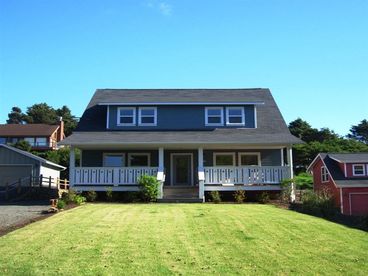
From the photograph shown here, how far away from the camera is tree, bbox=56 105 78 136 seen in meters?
84.2

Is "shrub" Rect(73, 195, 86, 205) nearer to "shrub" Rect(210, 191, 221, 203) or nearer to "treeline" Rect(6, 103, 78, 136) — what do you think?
"shrub" Rect(210, 191, 221, 203)

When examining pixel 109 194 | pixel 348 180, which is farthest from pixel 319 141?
pixel 109 194

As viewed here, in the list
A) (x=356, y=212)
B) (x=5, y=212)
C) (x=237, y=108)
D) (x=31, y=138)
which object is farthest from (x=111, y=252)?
(x=31, y=138)

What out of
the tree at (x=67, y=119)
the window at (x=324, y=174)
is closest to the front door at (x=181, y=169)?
the window at (x=324, y=174)

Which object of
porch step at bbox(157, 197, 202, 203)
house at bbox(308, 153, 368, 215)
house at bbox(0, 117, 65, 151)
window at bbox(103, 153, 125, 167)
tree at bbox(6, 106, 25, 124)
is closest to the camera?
porch step at bbox(157, 197, 202, 203)

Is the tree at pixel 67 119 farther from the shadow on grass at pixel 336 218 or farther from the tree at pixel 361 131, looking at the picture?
the shadow on grass at pixel 336 218

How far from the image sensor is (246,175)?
2422 centimetres

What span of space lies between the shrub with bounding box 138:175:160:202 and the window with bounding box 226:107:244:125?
6.74 m

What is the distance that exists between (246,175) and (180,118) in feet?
18.4

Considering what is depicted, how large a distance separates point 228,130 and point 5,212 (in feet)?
43.5

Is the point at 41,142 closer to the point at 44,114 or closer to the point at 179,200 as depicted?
the point at 44,114

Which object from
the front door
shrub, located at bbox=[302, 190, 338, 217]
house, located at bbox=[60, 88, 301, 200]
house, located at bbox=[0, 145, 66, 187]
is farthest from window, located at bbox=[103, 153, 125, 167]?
shrub, located at bbox=[302, 190, 338, 217]

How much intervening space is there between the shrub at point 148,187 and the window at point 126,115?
5211 mm

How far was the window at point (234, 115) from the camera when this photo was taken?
Answer: 27180mm
